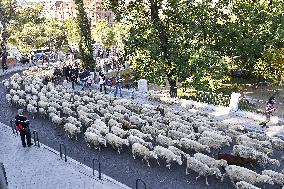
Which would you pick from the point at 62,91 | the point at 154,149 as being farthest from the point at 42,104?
the point at 154,149

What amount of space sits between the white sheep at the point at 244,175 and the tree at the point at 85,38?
2050 centimetres

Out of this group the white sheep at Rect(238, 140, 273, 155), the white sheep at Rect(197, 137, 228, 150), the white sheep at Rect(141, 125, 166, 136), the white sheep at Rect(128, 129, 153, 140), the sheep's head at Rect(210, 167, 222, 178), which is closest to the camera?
the sheep's head at Rect(210, 167, 222, 178)

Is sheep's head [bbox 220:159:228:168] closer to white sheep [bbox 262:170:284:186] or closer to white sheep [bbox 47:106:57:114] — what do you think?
white sheep [bbox 262:170:284:186]

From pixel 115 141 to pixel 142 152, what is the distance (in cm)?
171

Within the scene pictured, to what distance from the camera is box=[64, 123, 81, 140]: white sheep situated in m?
19.0

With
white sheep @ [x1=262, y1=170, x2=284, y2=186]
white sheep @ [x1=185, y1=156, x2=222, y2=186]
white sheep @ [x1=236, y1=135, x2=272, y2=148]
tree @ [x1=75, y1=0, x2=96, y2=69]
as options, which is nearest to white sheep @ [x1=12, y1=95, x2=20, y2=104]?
tree @ [x1=75, y1=0, x2=96, y2=69]

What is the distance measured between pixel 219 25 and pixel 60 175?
73.7 feet

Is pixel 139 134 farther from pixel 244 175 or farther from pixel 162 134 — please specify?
pixel 244 175

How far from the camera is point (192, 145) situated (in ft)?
55.6

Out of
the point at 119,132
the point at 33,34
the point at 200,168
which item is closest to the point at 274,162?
the point at 200,168

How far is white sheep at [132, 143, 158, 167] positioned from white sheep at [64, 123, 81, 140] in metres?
3.80

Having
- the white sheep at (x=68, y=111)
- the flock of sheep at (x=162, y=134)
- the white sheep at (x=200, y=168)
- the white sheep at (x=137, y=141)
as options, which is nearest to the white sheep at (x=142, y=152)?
the flock of sheep at (x=162, y=134)

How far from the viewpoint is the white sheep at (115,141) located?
17.3 m

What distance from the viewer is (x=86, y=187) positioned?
48.1 ft
